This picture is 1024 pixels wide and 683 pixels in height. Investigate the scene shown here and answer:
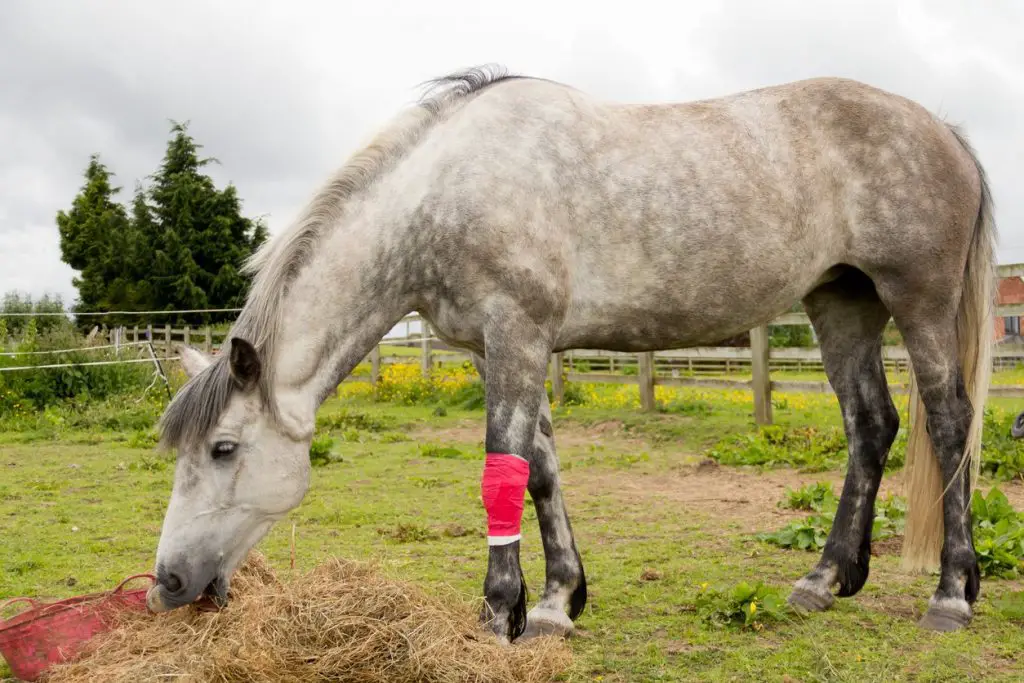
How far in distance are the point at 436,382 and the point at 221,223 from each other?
1782cm

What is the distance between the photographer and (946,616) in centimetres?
383

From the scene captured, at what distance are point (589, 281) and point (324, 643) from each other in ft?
5.47

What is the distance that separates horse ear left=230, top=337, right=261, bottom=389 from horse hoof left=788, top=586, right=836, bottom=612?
104 inches

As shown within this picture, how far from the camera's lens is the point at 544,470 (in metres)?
3.85

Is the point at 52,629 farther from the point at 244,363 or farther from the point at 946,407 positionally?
the point at 946,407


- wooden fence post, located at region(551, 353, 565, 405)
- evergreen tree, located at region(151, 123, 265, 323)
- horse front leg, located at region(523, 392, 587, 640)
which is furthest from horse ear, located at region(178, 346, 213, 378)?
evergreen tree, located at region(151, 123, 265, 323)

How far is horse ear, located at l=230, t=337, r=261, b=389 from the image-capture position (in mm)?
3043

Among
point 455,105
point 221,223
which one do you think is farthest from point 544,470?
Result: point 221,223

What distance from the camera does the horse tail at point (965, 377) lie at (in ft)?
14.0

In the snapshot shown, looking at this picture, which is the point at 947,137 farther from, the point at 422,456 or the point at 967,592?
the point at 422,456

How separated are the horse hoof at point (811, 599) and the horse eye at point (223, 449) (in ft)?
8.57

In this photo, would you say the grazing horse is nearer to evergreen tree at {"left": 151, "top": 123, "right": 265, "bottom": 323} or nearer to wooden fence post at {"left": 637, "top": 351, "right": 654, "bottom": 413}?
wooden fence post at {"left": 637, "top": 351, "right": 654, "bottom": 413}

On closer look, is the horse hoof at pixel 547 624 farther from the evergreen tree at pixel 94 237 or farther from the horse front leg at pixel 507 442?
the evergreen tree at pixel 94 237

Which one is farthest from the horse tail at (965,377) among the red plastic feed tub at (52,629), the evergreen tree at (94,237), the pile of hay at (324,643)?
the evergreen tree at (94,237)
